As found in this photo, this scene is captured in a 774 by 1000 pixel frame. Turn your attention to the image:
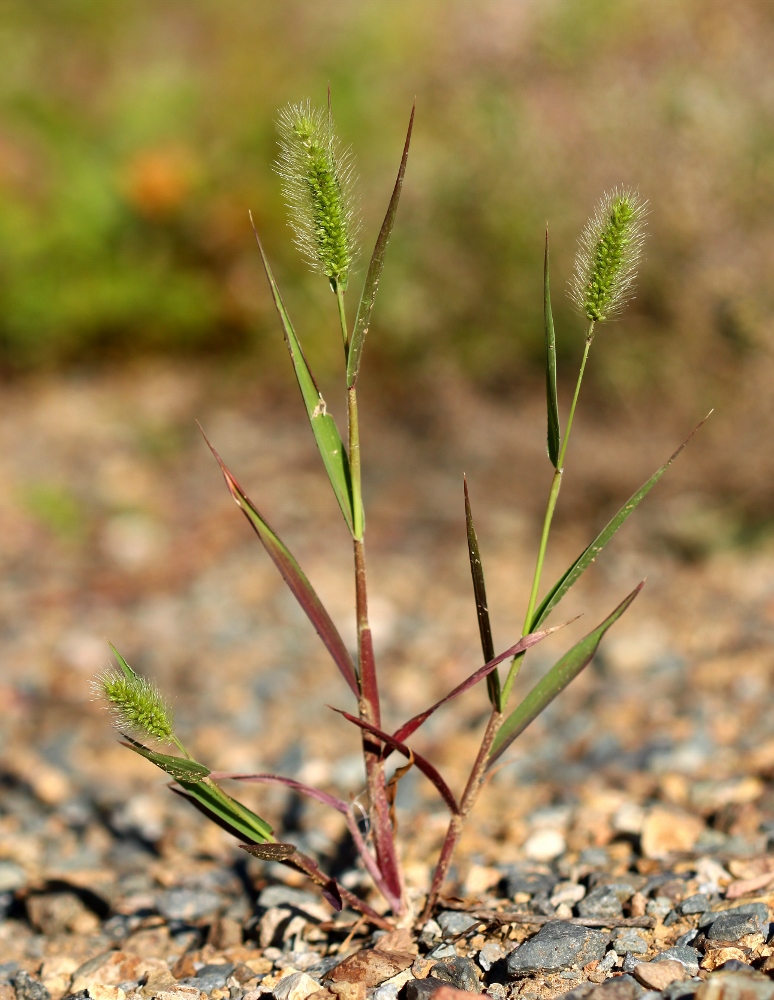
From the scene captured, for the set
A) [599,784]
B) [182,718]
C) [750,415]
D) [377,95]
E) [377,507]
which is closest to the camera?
[599,784]

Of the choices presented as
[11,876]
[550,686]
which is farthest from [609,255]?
[11,876]

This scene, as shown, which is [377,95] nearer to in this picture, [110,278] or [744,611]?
[110,278]

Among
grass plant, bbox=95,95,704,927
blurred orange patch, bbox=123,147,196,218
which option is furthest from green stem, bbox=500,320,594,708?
blurred orange patch, bbox=123,147,196,218

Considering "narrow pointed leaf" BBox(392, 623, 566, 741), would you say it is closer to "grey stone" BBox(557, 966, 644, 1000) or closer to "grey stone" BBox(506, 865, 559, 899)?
"grey stone" BBox(557, 966, 644, 1000)

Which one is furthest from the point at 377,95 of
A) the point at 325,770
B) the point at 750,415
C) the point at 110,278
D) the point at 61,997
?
the point at 61,997

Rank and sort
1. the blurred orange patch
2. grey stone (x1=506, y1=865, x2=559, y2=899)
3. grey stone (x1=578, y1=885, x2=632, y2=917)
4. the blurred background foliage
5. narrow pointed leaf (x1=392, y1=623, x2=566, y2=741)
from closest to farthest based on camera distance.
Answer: narrow pointed leaf (x1=392, y1=623, x2=566, y2=741) → grey stone (x1=578, y1=885, x2=632, y2=917) → grey stone (x1=506, y1=865, x2=559, y2=899) → the blurred background foliage → the blurred orange patch

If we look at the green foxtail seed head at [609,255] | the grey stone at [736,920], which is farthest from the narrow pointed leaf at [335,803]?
the green foxtail seed head at [609,255]
